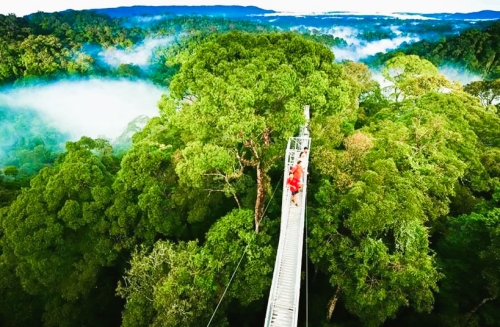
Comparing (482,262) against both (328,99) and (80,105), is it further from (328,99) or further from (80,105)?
(80,105)

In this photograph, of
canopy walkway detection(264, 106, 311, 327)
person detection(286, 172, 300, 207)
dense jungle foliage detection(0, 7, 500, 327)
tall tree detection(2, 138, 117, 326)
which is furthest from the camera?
tall tree detection(2, 138, 117, 326)

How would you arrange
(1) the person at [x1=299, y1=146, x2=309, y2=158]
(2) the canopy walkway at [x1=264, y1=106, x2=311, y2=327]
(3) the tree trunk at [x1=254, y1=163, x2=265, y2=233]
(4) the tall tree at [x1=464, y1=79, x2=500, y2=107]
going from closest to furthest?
(2) the canopy walkway at [x1=264, y1=106, x2=311, y2=327] < (1) the person at [x1=299, y1=146, x2=309, y2=158] < (3) the tree trunk at [x1=254, y1=163, x2=265, y2=233] < (4) the tall tree at [x1=464, y1=79, x2=500, y2=107]

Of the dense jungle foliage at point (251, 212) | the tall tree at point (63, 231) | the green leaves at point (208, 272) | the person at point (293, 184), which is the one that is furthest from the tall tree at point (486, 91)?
the tall tree at point (63, 231)

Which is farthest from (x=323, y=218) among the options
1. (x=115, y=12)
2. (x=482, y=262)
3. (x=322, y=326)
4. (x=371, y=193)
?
(x=115, y=12)

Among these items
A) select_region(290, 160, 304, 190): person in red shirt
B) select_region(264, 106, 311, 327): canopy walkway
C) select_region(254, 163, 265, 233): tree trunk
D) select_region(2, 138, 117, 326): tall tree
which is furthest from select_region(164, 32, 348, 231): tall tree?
select_region(2, 138, 117, 326): tall tree

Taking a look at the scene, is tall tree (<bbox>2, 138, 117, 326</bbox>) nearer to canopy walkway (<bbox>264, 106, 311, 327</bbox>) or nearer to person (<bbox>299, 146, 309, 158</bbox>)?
canopy walkway (<bbox>264, 106, 311, 327</bbox>)

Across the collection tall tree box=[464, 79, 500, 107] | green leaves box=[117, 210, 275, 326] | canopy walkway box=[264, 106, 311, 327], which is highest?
tall tree box=[464, 79, 500, 107]

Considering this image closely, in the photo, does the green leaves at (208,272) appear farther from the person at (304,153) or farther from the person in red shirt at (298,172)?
the person at (304,153)

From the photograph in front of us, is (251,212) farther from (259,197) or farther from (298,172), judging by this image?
(298,172)
